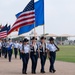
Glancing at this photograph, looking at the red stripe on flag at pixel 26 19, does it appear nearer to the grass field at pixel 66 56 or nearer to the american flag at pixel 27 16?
the american flag at pixel 27 16

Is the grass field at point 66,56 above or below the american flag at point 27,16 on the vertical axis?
below

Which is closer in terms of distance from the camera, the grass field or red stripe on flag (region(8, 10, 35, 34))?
red stripe on flag (region(8, 10, 35, 34))

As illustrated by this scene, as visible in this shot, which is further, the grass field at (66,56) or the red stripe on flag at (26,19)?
the grass field at (66,56)

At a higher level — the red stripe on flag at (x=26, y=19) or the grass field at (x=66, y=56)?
the red stripe on flag at (x=26, y=19)

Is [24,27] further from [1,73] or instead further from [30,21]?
[1,73]

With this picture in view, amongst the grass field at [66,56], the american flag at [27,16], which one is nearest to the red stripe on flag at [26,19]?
the american flag at [27,16]

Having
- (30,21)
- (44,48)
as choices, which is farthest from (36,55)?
(30,21)

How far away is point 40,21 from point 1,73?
322 centimetres

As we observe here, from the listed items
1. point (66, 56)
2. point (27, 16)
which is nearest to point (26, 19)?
point (27, 16)

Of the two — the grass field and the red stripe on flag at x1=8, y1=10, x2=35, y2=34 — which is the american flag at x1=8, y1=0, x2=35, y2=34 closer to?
the red stripe on flag at x1=8, y1=10, x2=35, y2=34

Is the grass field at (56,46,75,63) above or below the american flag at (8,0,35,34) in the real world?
below

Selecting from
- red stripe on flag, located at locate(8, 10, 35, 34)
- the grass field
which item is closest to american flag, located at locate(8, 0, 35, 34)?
red stripe on flag, located at locate(8, 10, 35, 34)

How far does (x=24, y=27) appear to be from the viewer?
59.3ft

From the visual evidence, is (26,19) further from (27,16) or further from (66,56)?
(66,56)
